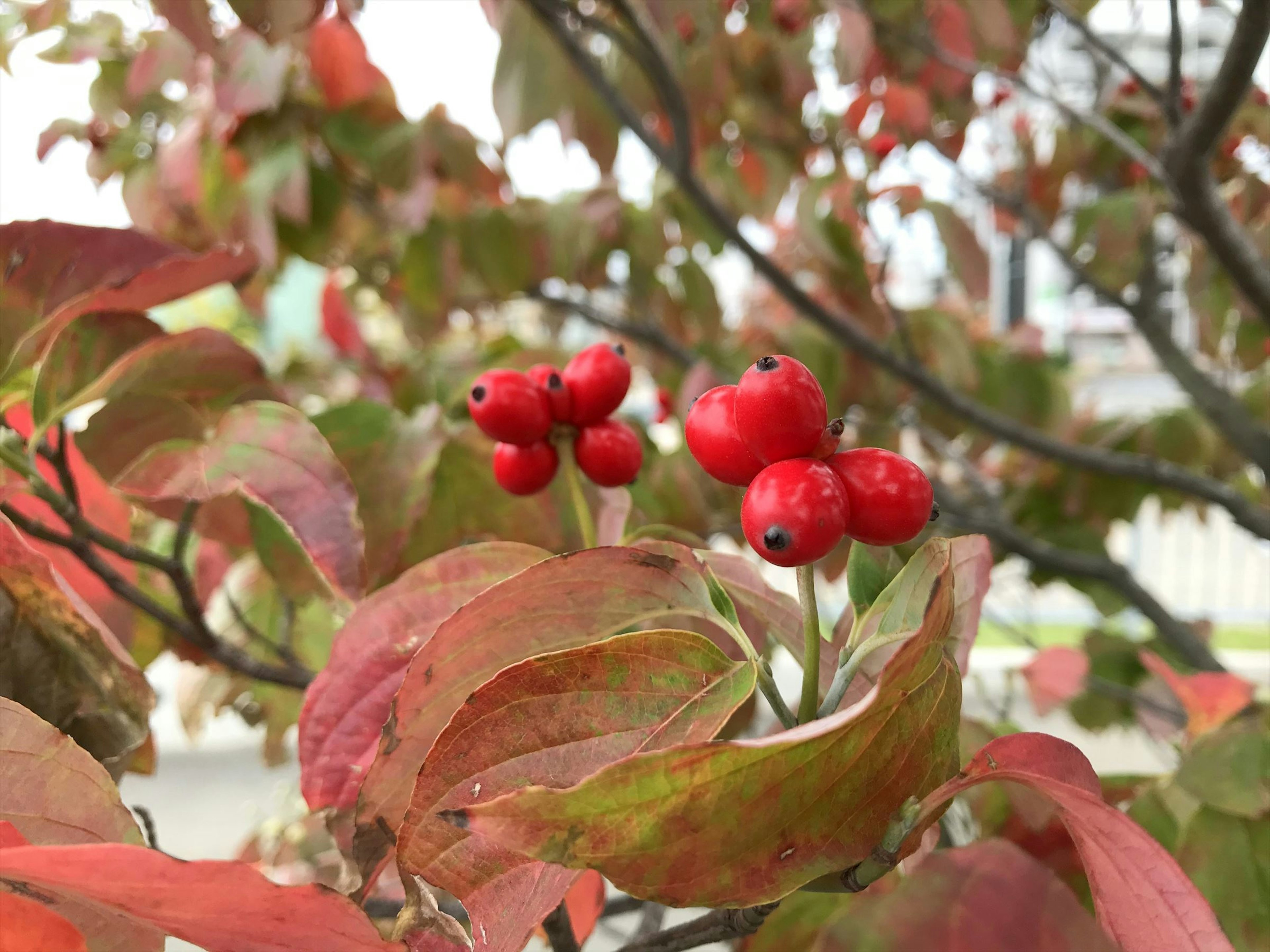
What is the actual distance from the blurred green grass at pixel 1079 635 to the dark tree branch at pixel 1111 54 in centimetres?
141

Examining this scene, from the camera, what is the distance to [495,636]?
0.19 m

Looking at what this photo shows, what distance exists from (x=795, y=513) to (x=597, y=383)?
12 cm

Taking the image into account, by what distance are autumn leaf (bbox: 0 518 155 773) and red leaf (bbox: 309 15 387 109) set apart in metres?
0.62

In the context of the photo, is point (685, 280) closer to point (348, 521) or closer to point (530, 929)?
point (348, 521)

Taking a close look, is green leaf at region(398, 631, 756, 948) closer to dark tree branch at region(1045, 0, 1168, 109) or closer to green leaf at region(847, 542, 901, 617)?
green leaf at region(847, 542, 901, 617)

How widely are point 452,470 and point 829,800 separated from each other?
283 millimetres

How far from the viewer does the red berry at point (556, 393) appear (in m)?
0.27

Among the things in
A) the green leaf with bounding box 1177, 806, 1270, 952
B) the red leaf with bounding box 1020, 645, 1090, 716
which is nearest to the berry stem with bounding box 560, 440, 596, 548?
the green leaf with bounding box 1177, 806, 1270, 952

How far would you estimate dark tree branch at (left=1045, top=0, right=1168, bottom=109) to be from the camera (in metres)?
0.46

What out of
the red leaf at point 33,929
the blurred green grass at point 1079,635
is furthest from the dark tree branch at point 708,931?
the blurred green grass at point 1079,635

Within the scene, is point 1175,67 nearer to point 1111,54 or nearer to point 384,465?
point 1111,54

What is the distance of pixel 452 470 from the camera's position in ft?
1.30

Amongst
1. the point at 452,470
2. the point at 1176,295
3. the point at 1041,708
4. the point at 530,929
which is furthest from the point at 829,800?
the point at 1176,295

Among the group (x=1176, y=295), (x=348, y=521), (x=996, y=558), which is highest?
(x=1176, y=295)
